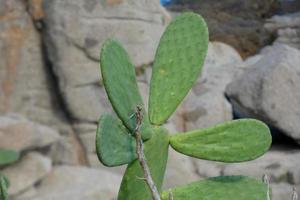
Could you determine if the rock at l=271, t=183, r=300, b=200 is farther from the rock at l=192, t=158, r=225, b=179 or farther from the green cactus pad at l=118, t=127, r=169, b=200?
the green cactus pad at l=118, t=127, r=169, b=200

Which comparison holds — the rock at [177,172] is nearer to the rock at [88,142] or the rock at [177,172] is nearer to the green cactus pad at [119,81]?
the rock at [88,142]

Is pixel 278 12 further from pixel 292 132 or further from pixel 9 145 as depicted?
pixel 9 145

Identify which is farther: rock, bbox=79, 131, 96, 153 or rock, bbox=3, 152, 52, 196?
rock, bbox=79, 131, 96, 153

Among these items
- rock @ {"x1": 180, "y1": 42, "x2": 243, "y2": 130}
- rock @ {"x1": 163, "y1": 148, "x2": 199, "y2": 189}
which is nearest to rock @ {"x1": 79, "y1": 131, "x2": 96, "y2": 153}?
rock @ {"x1": 163, "y1": 148, "x2": 199, "y2": 189}

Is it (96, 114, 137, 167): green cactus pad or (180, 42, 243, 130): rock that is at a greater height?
(96, 114, 137, 167): green cactus pad

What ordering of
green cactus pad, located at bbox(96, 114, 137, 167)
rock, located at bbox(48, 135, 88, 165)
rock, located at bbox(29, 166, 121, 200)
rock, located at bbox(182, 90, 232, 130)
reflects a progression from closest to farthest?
green cactus pad, located at bbox(96, 114, 137, 167) < rock, located at bbox(29, 166, 121, 200) < rock, located at bbox(48, 135, 88, 165) < rock, located at bbox(182, 90, 232, 130)

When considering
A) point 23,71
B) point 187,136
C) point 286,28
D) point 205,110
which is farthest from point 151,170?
point 286,28

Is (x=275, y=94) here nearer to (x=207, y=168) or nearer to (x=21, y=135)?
(x=207, y=168)
